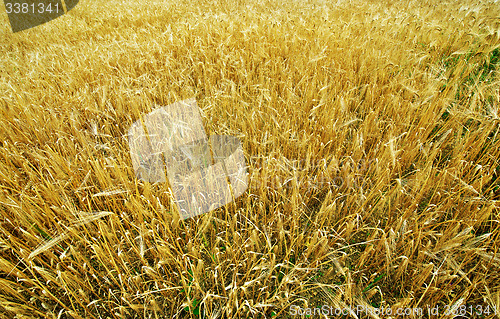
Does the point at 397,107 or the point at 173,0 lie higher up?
the point at 173,0

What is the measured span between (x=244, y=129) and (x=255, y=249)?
2.54ft

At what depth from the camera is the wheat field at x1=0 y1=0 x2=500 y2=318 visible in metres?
0.97

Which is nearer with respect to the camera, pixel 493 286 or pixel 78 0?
pixel 493 286

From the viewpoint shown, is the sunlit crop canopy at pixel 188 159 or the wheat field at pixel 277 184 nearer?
the wheat field at pixel 277 184

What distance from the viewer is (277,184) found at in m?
1.25

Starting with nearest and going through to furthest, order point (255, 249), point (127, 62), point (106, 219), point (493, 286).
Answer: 1. point (493, 286)
2. point (255, 249)
3. point (106, 219)
4. point (127, 62)

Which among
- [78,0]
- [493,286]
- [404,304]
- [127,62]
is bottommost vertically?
[493,286]

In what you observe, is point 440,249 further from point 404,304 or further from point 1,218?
point 1,218

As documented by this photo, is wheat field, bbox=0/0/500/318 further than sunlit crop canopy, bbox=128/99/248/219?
No

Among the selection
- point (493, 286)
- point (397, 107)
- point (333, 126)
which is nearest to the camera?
point (493, 286)

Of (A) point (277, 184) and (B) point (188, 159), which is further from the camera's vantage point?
(B) point (188, 159)

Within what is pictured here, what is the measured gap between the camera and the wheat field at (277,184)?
0.97 metres

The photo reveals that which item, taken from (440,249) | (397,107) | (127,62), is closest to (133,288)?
(440,249)

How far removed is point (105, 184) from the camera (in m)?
1.31
